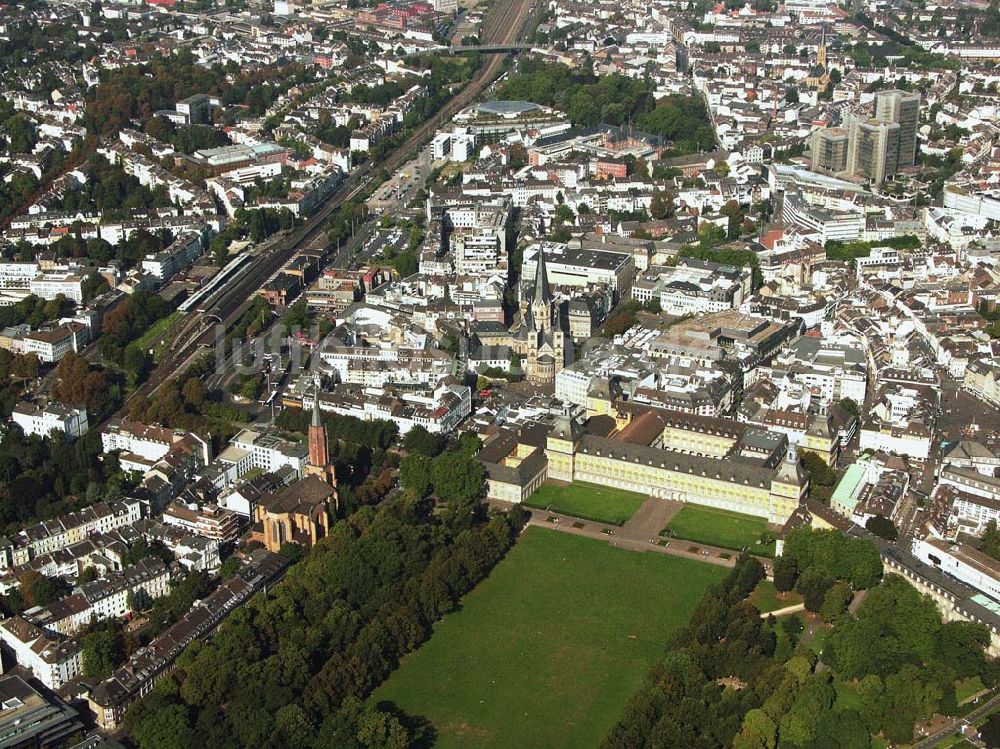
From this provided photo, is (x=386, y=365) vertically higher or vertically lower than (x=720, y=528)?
higher

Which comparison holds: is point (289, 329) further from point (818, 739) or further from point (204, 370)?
point (818, 739)

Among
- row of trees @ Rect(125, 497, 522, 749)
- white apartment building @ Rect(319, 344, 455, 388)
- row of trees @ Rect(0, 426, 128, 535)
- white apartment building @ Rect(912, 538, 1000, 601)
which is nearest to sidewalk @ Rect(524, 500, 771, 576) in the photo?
row of trees @ Rect(125, 497, 522, 749)

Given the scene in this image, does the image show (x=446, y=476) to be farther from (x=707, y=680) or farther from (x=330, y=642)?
(x=707, y=680)

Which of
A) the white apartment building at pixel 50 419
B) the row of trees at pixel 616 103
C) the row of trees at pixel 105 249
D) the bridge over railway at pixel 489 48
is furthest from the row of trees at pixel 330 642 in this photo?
the bridge over railway at pixel 489 48

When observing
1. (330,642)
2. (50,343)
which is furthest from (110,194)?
(330,642)

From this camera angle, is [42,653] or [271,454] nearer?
[42,653]

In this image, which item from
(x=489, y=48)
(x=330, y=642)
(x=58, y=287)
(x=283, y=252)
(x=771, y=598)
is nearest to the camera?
(x=330, y=642)

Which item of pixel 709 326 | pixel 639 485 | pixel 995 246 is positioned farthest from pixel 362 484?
pixel 995 246
